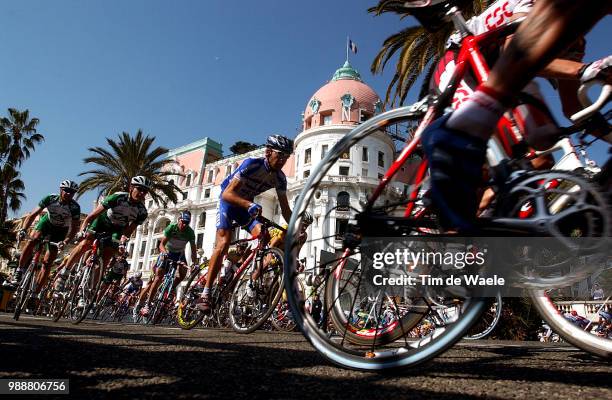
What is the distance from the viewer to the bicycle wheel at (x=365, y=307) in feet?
5.52

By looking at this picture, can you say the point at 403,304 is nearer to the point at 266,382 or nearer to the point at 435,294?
the point at 435,294

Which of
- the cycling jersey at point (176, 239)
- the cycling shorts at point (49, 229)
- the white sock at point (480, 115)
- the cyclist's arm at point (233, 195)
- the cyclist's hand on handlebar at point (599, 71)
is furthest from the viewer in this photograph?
the cycling jersey at point (176, 239)

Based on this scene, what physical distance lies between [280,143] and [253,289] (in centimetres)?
196

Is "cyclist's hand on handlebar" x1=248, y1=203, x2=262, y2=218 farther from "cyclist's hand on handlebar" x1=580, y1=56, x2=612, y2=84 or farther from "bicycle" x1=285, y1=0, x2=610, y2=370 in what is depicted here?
"cyclist's hand on handlebar" x1=580, y1=56, x2=612, y2=84

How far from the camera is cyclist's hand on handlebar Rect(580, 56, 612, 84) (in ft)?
5.97

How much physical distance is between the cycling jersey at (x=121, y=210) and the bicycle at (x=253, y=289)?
7.10ft

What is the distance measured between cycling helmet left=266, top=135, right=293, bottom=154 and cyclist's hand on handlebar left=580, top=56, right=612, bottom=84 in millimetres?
3749

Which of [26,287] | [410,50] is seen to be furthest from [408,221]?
[410,50]

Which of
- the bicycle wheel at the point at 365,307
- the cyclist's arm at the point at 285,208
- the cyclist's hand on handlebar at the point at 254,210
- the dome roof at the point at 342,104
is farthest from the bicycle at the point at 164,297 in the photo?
the dome roof at the point at 342,104

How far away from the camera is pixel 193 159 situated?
211 feet

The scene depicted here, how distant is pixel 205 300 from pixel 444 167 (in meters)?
4.42

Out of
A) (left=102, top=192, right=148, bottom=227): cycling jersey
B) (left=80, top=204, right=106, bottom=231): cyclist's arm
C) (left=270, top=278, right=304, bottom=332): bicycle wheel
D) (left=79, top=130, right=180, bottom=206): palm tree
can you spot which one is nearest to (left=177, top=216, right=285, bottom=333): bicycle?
(left=102, top=192, right=148, bottom=227): cycling jersey

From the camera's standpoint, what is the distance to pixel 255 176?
5422 millimetres

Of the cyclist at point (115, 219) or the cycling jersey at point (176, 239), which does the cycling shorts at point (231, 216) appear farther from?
the cycling jersey at point (176, 239)
